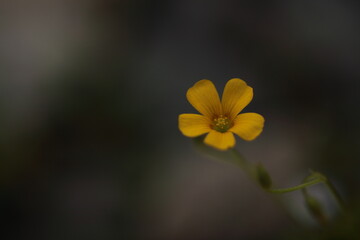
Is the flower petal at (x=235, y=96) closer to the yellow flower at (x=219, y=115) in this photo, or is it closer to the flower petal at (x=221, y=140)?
the yellow flower at (x=219, y=115)

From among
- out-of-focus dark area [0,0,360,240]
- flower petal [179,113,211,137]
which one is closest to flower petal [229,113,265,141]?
flower petal [179,113,211,137]

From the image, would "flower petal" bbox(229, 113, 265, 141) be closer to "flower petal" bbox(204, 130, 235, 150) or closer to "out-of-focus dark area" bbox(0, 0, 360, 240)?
"flower petal" bbox(204, 130, 235, 150)

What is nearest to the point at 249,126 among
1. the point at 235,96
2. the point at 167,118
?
the point at 235,96

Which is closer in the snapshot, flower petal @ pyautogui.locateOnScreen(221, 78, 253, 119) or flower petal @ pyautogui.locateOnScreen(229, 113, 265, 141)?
flower petal @ pyautogui.locateOnScreen(229, 113, 265, 141)

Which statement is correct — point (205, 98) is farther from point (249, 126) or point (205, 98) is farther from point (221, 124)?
point (249, 126)

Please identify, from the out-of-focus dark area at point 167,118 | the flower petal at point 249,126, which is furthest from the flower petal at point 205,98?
the out-of-focus dark area at point 167,118

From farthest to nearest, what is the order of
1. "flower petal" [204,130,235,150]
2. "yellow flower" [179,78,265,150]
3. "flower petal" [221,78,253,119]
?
"flower petal" [221,78,253,119], "yellow flower" [179,78,265,150], "flower petal" [204,130,235,150]

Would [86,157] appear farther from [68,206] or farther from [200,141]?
[200,141]
